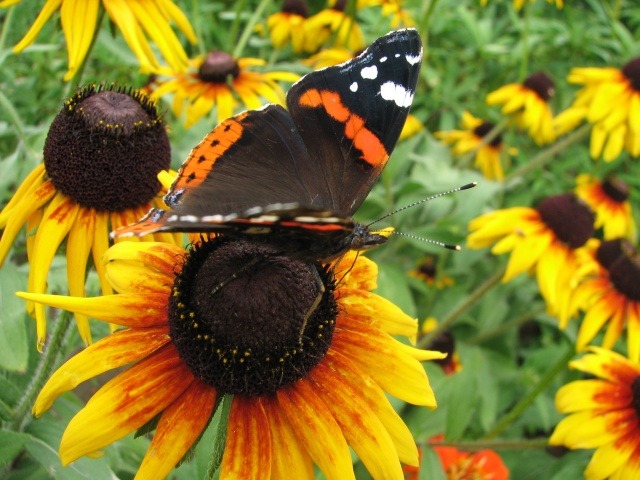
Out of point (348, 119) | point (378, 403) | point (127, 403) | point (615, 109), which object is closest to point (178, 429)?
point (127, 403)

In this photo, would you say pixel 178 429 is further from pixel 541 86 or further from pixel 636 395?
pixel 541 86

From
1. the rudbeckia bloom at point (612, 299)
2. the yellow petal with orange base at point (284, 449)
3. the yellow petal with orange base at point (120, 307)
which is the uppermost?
the yellow petal with orange base at point (120, 307)

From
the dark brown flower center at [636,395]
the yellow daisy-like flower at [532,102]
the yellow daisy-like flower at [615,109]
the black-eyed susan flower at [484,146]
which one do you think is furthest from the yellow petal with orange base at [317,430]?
the black-eyed susan flower at [484,146]

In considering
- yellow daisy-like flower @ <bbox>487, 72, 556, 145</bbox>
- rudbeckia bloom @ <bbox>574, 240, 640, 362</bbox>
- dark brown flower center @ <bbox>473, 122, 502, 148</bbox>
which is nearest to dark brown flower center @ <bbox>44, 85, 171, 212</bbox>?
rudbeckia bloom @ <bbox>574, 240, 640, 362</bbox>

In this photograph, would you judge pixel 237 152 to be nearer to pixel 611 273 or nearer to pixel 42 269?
pixel 42 269

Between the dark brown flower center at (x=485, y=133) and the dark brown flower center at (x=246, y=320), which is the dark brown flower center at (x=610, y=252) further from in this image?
the dark brown flower center at (x=246, y=320)
